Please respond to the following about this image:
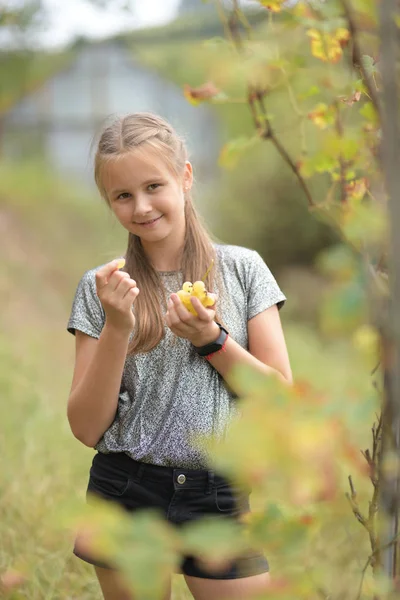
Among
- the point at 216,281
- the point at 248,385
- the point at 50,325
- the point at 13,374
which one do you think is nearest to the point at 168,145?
the point at 216,281

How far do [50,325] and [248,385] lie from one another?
18.5 ft

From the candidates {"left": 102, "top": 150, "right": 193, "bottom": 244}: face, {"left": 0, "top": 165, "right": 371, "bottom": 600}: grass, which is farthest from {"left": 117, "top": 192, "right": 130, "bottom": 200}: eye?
{"left": 0, "top": 165, "right": 371, "bottom": 600}: grass

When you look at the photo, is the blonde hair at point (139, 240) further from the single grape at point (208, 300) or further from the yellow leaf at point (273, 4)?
the yellow leaf at point (273, 4)

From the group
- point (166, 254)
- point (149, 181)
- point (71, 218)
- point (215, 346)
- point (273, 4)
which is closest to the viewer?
point (273, 4)

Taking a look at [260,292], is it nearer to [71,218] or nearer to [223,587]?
[223,587]

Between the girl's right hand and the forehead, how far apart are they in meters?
0.18

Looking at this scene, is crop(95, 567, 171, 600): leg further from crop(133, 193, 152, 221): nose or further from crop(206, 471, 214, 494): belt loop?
crop(133, 193, 152, 221): nose

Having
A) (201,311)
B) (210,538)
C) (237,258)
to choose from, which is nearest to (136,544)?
(210,538)

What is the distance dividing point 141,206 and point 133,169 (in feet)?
0.23

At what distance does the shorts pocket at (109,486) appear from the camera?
138cm

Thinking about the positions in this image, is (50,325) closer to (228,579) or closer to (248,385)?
(228,579)

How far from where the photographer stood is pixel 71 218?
9.03m

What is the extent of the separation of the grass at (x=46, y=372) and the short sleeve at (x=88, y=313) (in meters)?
0.16

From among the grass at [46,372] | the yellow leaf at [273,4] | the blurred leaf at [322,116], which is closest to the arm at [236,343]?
the grass at [46,372]
